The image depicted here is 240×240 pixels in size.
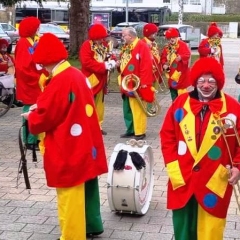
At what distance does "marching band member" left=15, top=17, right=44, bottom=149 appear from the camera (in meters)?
8.23

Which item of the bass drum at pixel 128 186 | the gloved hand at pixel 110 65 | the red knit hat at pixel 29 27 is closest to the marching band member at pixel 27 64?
the red knit hat at pixel 29 27

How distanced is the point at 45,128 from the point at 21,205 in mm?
1759

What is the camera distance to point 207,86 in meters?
4.17

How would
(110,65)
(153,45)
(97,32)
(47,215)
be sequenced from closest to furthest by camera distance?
(47,215), (97,32), (110,65), (153,45)

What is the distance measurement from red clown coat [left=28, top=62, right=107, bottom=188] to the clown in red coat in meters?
0.79

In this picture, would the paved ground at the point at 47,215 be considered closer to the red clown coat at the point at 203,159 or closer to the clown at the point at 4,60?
the red clown coat at the point at 203,159

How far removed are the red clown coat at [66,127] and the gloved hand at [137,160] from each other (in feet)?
2.50

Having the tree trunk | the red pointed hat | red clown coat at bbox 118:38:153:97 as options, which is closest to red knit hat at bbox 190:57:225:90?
red clown coat at bbox 118:38:153:97

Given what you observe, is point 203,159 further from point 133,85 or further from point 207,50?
point 207,50

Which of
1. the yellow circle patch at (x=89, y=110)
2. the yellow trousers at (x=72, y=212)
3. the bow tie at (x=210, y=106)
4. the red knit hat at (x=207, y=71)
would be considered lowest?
the yellow trousers at (x=72, y=212)

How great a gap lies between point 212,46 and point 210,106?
8.98m

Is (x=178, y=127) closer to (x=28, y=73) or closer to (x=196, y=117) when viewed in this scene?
(x=196, y=117)

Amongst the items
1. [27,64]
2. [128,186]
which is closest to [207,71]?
[128,186]

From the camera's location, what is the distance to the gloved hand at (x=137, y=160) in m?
5.51
